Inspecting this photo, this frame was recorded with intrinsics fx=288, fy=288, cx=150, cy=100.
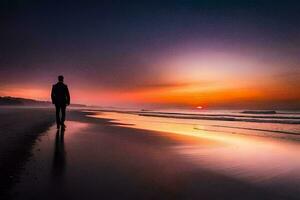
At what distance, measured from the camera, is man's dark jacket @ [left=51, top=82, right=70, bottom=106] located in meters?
14.8

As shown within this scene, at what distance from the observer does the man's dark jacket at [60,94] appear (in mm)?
14797

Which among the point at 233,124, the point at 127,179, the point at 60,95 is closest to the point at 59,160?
the point at 127,179

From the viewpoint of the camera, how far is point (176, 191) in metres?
4.75

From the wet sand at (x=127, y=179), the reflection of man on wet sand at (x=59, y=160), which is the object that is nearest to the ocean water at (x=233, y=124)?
the reflection of man on wet sand at (x=59, y=160)

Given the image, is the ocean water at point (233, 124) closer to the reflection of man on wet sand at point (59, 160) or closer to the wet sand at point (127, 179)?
the reflection of man on wet sand at point (59, 160)

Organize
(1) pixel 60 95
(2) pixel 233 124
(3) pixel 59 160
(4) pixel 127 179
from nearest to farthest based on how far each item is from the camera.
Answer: (4) pixel 127 179 → (3) pixel 59 160 → (1) pixel 60 95 → (2) pixel 233 124

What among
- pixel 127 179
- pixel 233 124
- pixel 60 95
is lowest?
pixel 127 179

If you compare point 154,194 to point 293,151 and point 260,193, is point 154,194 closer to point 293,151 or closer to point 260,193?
point 260,193

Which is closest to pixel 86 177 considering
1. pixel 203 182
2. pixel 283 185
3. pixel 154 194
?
pixel 154 194

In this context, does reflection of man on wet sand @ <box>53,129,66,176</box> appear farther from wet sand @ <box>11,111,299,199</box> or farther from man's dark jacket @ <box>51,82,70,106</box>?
man's dark jacket @ <box>51,82,70,106</box>

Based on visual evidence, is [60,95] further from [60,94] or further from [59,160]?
[59,160]

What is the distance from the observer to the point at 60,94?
14.8 m

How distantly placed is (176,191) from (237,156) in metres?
4.21

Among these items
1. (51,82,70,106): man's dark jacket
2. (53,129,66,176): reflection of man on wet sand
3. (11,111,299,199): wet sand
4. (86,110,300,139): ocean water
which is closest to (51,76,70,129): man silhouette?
(51,82,70,106): man's dark jacket
